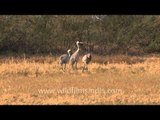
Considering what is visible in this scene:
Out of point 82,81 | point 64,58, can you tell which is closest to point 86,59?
point 64,58

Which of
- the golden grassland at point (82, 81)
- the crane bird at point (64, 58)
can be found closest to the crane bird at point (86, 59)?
the golden grassland at point (82, 81)

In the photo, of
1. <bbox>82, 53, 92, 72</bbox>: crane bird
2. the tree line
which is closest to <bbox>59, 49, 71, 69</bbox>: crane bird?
the tree line

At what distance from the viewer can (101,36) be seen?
11109 mm

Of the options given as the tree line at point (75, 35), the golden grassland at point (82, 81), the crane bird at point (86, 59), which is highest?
the tree line at point (75, 35)

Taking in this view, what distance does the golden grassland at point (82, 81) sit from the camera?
9.41 m

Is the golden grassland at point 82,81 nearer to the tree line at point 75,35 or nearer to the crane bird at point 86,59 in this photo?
the crane bird at point 86,59

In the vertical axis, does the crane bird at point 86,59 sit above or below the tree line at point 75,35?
below

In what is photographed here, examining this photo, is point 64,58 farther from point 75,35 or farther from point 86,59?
point 75,35

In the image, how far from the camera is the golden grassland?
9414mm

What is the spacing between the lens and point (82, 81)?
10023 mm

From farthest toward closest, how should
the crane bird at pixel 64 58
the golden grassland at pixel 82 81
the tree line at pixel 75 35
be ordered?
the tree line at pixel 75 35 → the crane bird at pixel 64 58 → the golden grassland at pixel 82 81
